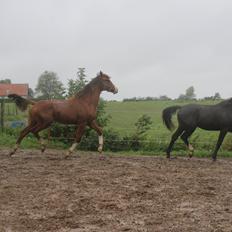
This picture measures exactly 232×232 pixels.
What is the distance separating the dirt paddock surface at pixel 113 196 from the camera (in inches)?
211

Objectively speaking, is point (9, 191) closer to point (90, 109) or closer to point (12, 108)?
point (90, 109)

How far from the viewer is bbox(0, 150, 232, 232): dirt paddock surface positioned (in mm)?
5371

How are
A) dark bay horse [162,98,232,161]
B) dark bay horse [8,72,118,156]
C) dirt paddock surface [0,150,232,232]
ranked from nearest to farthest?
dirt paddock surface [0,150,232,232], dark bay horse [8,72,118,156], dark bay horse [162,98,232,161]

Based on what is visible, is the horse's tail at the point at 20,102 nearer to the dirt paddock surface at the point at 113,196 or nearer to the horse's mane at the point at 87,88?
the horse's mane at the point at 87,88

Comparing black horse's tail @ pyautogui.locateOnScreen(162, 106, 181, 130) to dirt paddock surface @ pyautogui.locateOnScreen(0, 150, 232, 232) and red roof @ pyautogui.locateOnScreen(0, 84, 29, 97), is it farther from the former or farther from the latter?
red roof @ pyautogui.locateOnScreen(0, 84, 29, 97)

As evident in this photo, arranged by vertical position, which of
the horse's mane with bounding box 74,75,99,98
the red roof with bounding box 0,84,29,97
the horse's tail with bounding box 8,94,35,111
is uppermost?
the red roof with bounding box 0,84,29,97

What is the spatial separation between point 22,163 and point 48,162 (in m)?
0.58

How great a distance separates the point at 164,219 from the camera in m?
5.57

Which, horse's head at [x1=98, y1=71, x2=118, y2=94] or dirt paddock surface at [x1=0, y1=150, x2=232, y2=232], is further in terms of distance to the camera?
horse's head at [x1=98, y1=71, x2=118, y2=94]

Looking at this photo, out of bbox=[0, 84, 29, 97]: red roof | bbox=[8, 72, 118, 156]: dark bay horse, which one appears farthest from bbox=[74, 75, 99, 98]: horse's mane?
bbox=[0, 84, 29, 97]: red roof

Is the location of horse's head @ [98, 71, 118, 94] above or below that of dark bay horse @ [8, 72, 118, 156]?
above

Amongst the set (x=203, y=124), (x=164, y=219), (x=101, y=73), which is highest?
(x=101, y=73)

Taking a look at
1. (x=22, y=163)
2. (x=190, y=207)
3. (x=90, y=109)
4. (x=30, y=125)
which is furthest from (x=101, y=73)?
(x=190, y=207)

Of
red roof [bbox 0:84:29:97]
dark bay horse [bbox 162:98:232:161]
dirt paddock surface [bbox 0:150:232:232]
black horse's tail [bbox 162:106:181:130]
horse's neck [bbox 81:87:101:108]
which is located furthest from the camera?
red roof [bbox 0:84:29:97]
